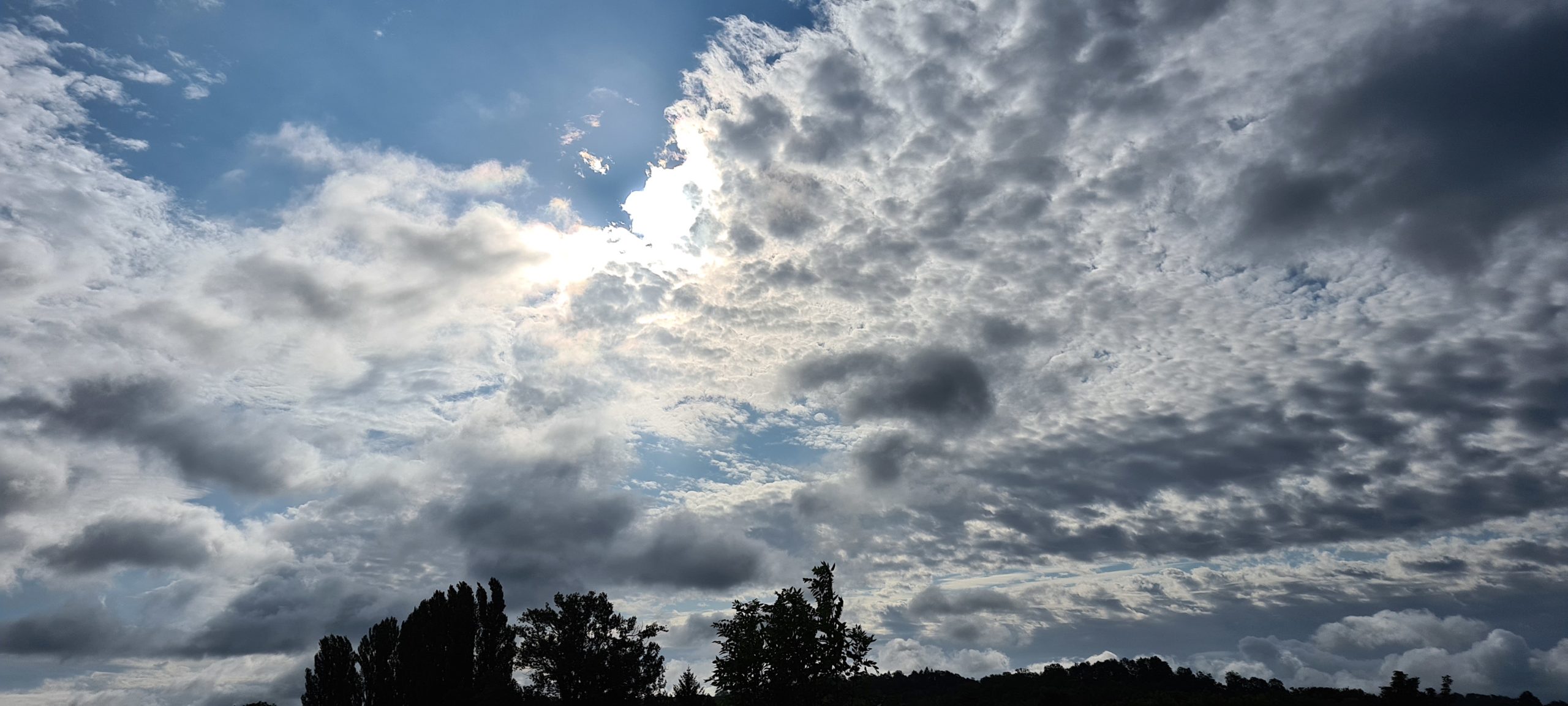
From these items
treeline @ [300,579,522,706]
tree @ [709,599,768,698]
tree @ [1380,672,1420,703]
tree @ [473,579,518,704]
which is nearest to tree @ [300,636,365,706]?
treeline @ [300,579,522,706]

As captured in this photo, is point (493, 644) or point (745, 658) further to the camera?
point (493, 644)

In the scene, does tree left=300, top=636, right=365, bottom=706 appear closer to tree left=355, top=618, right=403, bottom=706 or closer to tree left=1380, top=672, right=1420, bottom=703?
tree left=355, top=618, right=403, bottom=706

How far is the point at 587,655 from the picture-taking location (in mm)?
76938

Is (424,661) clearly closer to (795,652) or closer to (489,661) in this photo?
(489,661)

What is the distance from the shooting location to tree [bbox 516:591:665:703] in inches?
2963

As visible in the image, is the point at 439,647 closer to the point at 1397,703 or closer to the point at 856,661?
the point at 856,661

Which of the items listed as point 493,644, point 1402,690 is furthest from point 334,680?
point 1402,690

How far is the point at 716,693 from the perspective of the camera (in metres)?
42.7

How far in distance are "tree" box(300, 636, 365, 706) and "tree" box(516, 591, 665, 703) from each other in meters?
13.9

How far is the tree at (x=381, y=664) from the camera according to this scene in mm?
71562

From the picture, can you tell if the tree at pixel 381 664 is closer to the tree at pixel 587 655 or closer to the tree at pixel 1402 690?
the tree at pixel 587 655

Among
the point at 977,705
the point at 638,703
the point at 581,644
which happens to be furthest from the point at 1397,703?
the point at 977,705

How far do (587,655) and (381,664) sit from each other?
57.9 feet

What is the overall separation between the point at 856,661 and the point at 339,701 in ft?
185
